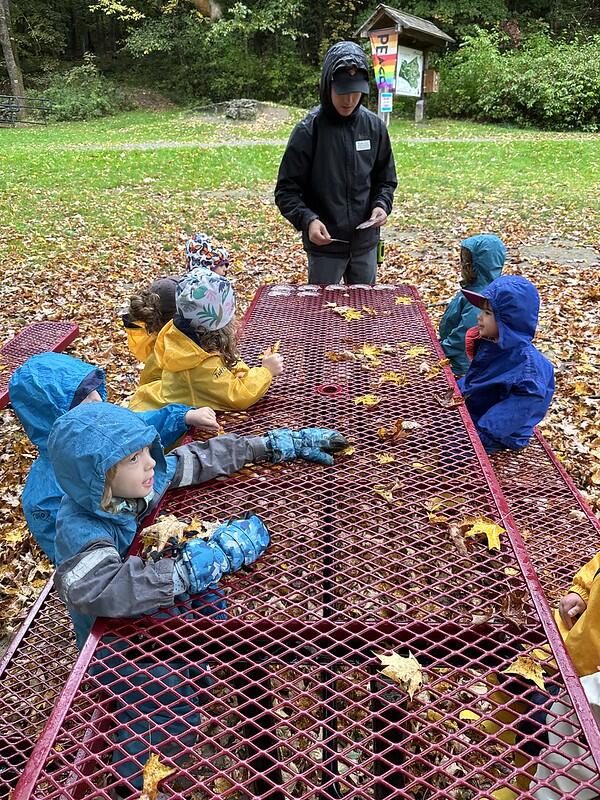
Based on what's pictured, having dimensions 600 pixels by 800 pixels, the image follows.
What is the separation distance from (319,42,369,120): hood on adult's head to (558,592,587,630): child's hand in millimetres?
3220

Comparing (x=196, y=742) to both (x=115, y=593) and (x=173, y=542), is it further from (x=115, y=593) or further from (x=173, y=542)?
(x=173, y=542)

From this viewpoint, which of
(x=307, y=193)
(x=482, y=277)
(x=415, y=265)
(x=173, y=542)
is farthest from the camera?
(x=415, y=265)

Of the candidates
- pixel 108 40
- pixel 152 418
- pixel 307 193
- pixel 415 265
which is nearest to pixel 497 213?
pixel 415 265

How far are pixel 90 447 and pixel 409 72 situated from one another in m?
19.8

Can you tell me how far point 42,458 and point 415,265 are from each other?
22.1 ft

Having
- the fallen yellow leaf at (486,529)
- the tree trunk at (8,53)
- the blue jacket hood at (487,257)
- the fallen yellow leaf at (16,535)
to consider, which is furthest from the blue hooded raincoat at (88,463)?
the tree trunk at (8,53)

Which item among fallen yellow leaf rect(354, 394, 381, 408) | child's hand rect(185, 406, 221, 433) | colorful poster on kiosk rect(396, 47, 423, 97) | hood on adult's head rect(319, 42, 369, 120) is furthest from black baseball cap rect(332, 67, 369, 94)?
colorful poster on kiosk rect(396, 47, 423, 97)

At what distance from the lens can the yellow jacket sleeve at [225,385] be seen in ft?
8.76

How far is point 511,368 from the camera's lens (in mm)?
3127

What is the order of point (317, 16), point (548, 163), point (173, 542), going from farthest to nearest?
point (317, 16), point (548, 163), point (173, 542)

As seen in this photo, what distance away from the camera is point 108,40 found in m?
38.3

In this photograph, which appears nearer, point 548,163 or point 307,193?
point 307,193

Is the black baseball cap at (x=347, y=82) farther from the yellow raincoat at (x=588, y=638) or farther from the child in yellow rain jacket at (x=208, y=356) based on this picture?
the yellow raincoat at (x=588, y=638)

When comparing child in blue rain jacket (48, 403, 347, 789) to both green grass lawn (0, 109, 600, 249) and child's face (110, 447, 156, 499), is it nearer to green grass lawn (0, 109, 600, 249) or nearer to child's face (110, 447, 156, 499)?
child's face (110, 447, 156, 499)
